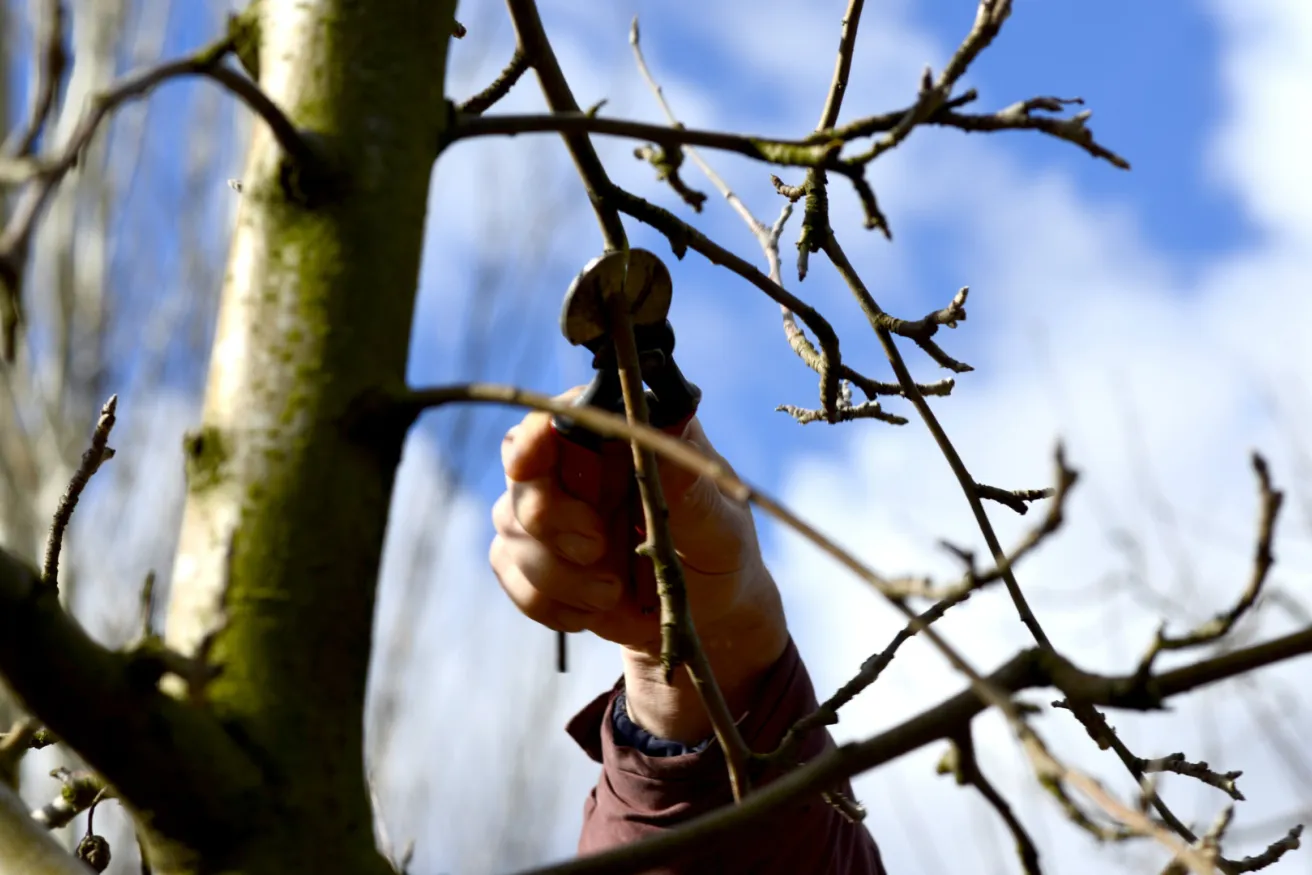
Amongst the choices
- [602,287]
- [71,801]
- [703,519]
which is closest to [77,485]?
[71,801]

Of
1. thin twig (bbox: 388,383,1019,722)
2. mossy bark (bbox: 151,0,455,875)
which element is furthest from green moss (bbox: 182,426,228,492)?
thin twig (bbox: 388,383,1019,722)

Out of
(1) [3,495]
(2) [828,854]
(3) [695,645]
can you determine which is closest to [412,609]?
(1) [3,495]

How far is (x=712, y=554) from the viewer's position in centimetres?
99

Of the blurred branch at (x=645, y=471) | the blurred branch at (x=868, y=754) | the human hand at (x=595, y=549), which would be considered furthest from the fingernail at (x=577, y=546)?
the blurred branch at (x=868, y=754)

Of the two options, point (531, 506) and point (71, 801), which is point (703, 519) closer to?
point (531, 506)

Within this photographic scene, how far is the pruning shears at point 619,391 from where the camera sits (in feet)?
2.41

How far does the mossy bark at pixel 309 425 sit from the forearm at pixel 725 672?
63 centimetres

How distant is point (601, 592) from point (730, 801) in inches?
11.3

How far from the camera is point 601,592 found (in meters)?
0.91

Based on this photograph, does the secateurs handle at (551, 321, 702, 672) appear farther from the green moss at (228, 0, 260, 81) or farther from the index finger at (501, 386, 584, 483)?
the green moss at (228, 0, 260, 81)

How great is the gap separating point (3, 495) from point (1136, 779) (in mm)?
4430

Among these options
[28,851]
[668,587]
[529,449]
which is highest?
[529,449]

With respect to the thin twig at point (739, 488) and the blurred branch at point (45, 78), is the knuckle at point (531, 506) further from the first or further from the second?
the blurred branch at point (45, 78)

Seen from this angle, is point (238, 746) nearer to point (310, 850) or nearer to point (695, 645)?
point (310, 850)
